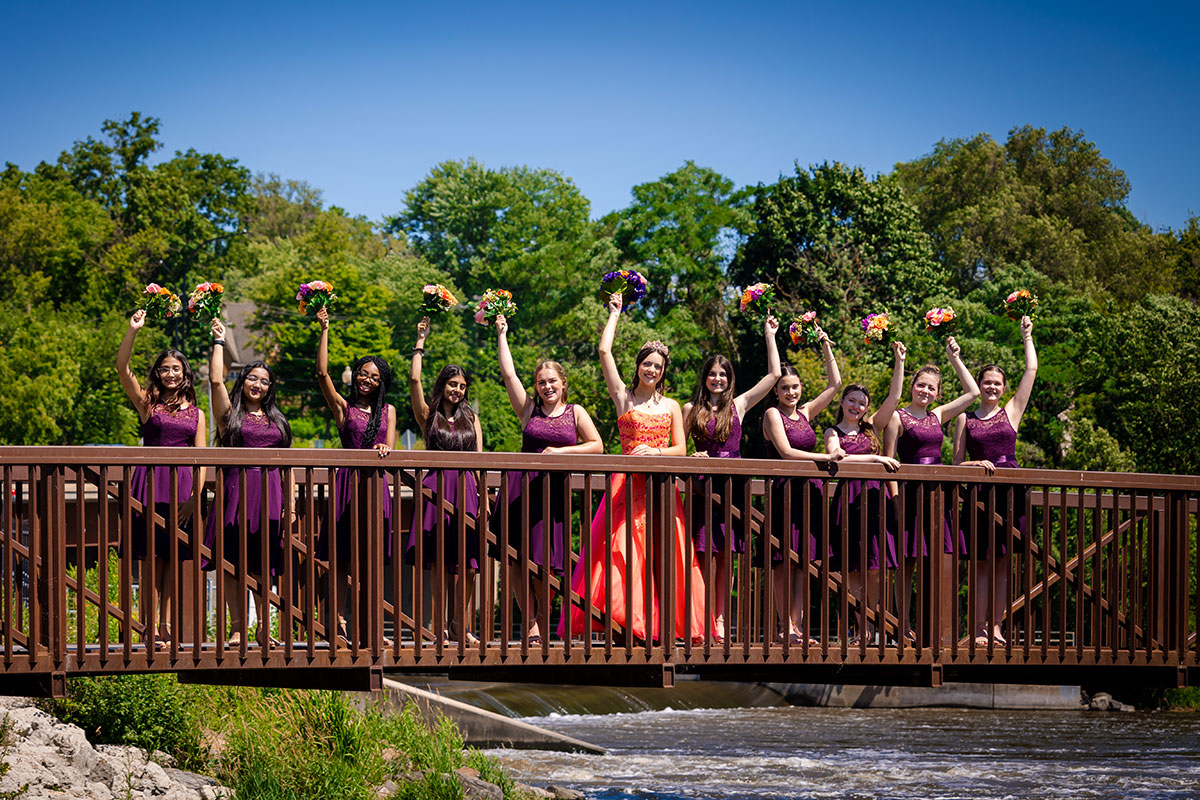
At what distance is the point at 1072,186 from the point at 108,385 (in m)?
38.7

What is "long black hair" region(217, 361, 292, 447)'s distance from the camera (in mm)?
8195

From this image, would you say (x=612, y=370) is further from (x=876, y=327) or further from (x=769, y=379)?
(x=876, y=327)

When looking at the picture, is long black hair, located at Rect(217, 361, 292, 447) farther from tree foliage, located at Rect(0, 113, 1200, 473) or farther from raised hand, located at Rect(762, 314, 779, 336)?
tree foliage, located at Rect(0, 113, 1200, 473)

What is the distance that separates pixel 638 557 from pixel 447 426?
1468 mm

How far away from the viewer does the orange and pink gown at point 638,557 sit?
814 cm

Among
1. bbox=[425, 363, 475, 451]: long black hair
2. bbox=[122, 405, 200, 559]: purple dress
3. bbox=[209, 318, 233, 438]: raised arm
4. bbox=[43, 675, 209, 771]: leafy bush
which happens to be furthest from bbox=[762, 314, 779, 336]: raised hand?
bbox=[43, 675, 209, 771]: leafy bush

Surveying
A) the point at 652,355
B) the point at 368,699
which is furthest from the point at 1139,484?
the point at 368,699

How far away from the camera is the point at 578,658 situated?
311 inches

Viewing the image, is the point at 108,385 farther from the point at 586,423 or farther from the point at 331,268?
the point at 586,423

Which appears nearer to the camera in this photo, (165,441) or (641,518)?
(165,441)

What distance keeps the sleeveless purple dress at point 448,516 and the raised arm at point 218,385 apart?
1.27 m

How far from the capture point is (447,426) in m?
8.51

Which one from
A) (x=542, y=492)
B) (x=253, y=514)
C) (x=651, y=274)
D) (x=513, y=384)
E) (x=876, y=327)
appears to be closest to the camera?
(x=253, y=514)

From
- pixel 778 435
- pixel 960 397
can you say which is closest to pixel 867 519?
pixel 778 435
